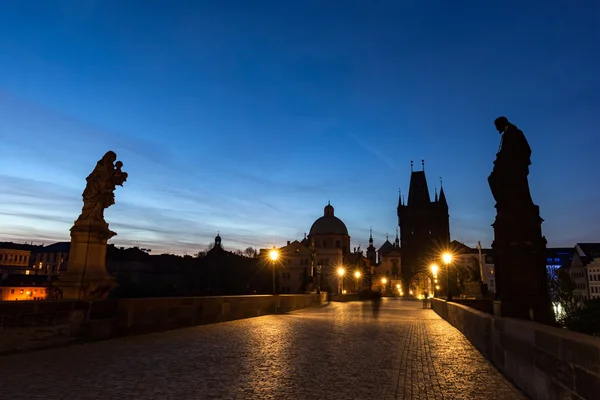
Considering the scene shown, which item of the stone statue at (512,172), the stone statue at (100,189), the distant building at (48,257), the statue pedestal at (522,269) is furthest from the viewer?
the distant building at (48,257)

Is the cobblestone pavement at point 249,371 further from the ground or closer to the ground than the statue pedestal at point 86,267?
closer to the ground

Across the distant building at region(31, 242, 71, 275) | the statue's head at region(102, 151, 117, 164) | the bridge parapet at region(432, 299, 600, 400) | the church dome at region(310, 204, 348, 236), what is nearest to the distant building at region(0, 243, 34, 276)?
the distant building at region(31, 242, 71, 275)

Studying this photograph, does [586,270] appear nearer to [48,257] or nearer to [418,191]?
[418,191]

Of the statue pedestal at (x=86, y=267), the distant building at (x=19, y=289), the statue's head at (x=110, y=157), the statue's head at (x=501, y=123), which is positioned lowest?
the distant building at (x=19, y=289)

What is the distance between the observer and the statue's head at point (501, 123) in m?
10.3

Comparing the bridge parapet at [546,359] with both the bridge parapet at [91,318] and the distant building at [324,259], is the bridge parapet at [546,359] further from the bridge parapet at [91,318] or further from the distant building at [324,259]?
the distant building at [324,259]

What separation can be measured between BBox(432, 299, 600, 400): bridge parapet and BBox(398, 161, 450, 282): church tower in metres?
93.2

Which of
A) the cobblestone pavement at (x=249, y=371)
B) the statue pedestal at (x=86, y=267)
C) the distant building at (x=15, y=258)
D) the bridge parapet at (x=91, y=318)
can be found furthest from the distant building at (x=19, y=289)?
the cobblestone pavement at (x=249, y=371)

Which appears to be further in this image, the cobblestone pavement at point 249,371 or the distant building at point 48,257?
the distant building at point 48,257

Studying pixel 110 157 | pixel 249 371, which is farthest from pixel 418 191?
pixel 249 371

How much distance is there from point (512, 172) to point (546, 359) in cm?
599

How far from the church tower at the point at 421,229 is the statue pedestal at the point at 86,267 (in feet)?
303

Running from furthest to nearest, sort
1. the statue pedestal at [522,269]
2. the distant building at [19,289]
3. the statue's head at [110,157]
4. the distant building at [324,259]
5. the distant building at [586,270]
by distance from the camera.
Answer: the distant building at [324,259]
the distant building at [586,270]
the distant building at [19,289]
the statue's head at [110,157]
the statue pedestal at [522,269]

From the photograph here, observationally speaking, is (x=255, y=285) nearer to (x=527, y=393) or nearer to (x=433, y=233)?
(x=433, y=233)
